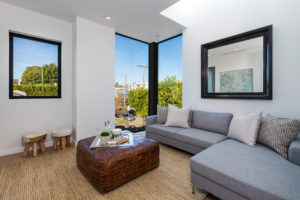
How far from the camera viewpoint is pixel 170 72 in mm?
3920

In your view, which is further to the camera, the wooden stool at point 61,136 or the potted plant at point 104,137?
the wooden stool at point 61,136

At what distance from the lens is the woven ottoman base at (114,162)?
4.86 feet

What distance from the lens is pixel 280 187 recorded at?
3.34ft

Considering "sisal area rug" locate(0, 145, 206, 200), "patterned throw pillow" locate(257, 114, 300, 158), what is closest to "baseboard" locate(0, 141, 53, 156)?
"sisal area rug" locate(0, 145, 206, 200)

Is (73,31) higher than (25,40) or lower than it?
higher

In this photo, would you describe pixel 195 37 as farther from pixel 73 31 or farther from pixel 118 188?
pixel 118 188

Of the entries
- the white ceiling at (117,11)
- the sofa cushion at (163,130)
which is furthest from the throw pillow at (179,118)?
the white ceiling at (117,11)

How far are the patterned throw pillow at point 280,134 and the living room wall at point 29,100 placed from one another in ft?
12.0

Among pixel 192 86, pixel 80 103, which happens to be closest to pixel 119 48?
pixel 80 103

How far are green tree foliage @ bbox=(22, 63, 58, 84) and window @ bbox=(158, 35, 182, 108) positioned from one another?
2744 millimetres

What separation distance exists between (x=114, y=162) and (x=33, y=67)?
2.71 m

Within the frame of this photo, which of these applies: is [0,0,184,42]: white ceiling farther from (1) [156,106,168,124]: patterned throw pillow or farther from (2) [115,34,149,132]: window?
(1) [156,106,168,124]: patterned throw pillow

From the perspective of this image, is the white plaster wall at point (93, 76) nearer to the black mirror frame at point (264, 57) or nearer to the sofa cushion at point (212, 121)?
the sofa cushion at point (212, 121)

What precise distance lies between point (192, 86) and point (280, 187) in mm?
2493
